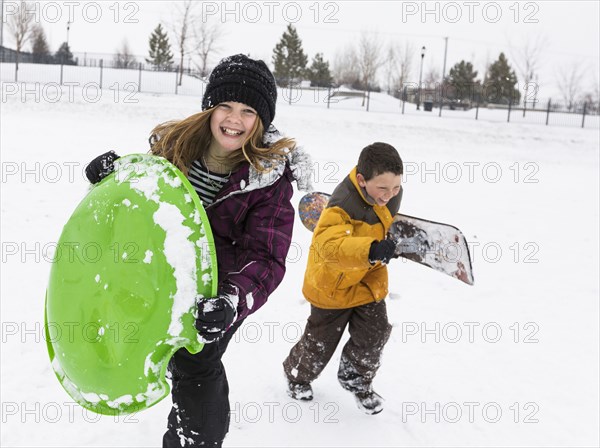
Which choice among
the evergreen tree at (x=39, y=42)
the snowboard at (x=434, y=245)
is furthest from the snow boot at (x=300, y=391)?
the evergreen tree at (x=39, y=42)

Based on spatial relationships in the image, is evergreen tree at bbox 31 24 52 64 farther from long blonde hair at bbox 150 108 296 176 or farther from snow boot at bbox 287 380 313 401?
long blonde hair at bbox 150 108 296 176

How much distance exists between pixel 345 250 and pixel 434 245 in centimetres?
93

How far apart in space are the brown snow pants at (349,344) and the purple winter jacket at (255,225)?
4.15 ft

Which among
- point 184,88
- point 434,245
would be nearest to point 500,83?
point 184,88

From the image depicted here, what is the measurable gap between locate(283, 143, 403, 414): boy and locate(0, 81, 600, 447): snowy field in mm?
203

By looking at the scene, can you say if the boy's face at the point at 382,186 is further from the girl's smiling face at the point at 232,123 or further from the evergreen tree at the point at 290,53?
the evergreen tree at the point at 290,53

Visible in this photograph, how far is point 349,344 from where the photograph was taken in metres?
3.61

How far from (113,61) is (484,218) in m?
37.1

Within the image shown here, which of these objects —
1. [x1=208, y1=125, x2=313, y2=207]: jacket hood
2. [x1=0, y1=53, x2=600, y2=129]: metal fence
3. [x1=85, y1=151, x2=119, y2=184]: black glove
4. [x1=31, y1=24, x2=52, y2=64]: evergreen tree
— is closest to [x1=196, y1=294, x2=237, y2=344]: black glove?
[x1=208, y1=125, x2=313, y2=207]: jacket hood

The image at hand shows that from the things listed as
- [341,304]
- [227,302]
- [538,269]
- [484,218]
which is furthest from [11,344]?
[484,218]

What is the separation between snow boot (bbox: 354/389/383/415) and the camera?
3469 mm

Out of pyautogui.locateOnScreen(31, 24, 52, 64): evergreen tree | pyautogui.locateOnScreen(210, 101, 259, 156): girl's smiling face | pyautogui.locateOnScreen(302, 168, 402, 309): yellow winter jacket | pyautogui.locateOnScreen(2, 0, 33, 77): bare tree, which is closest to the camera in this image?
pyautogui.locateOnScreen(210, 101, 259, 156): girl's smiling face

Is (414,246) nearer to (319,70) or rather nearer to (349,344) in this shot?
(349,344)

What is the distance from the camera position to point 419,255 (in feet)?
12.4
